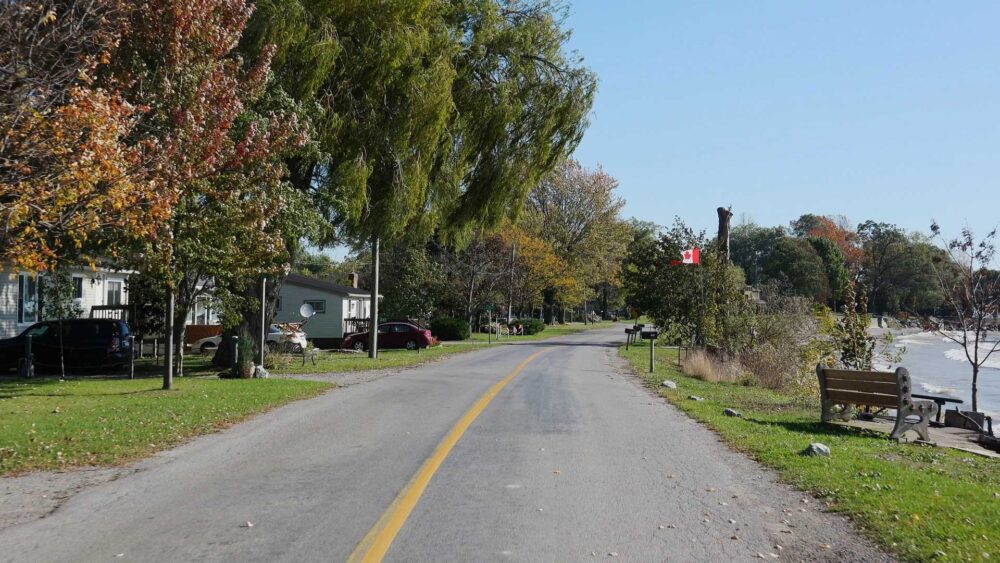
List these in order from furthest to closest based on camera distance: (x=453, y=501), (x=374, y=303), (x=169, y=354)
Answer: (x=374, y=303) < (x=169, y=354) < (x=453, y=501)

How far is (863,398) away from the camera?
12.8 metres

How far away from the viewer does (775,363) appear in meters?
25.4

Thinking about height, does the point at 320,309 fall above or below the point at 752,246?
below

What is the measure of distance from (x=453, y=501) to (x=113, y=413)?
808cm

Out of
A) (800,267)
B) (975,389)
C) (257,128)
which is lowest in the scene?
(975,389)

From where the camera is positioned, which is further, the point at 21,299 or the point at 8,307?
the point at 21,299

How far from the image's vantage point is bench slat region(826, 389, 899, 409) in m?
12.4

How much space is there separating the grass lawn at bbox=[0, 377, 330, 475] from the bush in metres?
32.2

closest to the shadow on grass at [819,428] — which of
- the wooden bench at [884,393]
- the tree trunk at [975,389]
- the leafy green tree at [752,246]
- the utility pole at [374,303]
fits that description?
the wooden bench at [884,393]

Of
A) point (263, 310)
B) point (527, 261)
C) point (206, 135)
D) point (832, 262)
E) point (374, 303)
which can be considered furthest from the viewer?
point (832, 262)

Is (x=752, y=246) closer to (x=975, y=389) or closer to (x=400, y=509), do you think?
(x=975, y=389)

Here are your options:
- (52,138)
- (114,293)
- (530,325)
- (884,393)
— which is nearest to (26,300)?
(114,293)

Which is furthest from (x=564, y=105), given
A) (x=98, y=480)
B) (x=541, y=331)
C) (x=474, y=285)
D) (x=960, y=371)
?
(x=541, y=331)

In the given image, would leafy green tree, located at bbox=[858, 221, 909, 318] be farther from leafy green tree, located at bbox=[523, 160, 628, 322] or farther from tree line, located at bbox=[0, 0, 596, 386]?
tree line, located at bbox=[0, 0, 596, 386]
